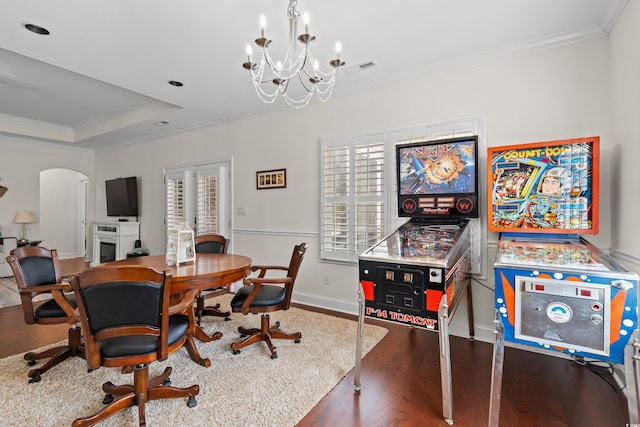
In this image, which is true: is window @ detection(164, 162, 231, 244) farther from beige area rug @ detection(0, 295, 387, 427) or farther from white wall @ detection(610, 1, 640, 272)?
white wall @ detection(610, 1, 640, 272)

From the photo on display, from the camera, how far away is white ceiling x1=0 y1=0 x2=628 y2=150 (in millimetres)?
2227

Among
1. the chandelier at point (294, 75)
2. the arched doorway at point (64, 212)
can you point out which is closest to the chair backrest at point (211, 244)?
the chandelier at point (294, 75)

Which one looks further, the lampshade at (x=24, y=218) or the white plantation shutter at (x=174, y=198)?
the lampshade at (x=24, y=218)

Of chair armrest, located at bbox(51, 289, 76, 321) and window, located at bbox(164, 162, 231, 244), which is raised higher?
window, located at bbox(164, 162, 231, 244)

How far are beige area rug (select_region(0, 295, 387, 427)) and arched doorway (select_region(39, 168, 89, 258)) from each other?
668cm

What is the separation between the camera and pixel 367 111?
3586 millimetres

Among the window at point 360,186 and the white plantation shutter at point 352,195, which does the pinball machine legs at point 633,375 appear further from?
the white plantation shutter at point 352,195

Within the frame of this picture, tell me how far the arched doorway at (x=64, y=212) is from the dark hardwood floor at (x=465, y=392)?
20.4ft

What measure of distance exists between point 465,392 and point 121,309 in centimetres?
226

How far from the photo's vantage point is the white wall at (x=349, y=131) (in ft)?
8.41

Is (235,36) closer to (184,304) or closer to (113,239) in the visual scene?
(184,304)

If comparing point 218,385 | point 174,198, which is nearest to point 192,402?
point 218,385

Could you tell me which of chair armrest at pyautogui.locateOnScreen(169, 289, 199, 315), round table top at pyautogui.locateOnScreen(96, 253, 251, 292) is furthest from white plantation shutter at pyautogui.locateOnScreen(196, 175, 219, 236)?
chair armrest at pyautogui.locateOnScreen(169, 289, 199, 315)

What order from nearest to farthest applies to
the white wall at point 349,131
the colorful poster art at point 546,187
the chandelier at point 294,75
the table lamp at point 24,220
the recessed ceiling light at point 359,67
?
1. the colorful poster art at point 546,187
2. the chandelier at point 294,75
3. the white wall at point 349,131
4. the recessed ceiling light at point 359,67
5. the table lamp at point 24,220
